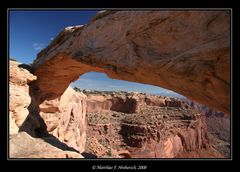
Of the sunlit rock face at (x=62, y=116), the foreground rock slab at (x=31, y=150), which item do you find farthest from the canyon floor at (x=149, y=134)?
the foreground rock slab at (x=31, y=150)

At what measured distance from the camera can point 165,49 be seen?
20.0 ft

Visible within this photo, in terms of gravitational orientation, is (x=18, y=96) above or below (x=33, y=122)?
above

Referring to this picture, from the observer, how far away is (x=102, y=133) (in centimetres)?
3166

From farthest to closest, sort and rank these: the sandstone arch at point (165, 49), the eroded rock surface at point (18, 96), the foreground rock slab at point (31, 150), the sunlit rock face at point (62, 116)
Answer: the sunlit rock face at point (62, 116)
the eroded rock surface at point (18, 96)
the foreground rock slab at point (31, 150)
the sandstone arch at point (165, 49)

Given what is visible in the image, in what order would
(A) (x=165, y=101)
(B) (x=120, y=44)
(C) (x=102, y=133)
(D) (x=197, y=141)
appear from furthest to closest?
(A) (x=165, y=101) < (D) (x=197, y=141) < (C) (x=102, y=133) < (B) (x=120, y=44)

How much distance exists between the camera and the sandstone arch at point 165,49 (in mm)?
4906

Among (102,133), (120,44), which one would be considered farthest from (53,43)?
(102,133)

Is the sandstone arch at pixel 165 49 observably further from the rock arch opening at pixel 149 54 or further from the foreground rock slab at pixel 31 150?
the foreground rock slab at pixel 31 150

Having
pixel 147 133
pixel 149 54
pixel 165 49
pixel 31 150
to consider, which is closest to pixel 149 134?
pixel 147 133

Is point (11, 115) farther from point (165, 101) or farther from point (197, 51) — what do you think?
point (165, 101)

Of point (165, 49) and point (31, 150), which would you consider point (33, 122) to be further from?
point (165, 49)

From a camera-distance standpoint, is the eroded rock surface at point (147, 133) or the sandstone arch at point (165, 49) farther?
the eroded rock surface at point (147, 133)

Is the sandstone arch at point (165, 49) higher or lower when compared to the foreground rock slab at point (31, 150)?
higher

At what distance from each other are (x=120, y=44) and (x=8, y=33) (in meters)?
3.26
